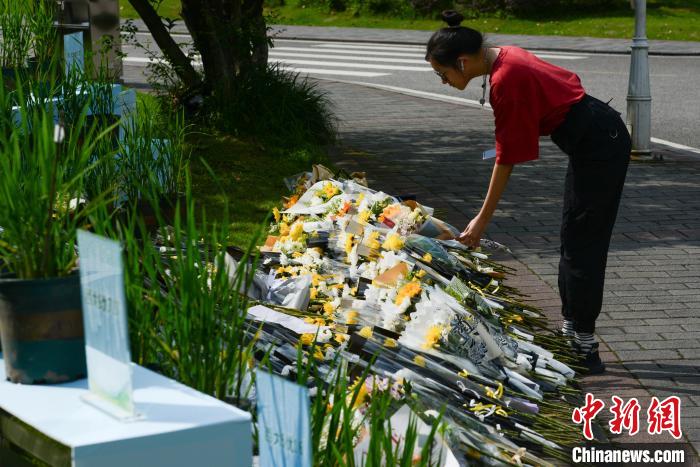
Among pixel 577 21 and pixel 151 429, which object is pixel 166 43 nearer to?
pixel 151 429

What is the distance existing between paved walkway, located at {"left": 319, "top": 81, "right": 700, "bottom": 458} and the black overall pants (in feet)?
1.17

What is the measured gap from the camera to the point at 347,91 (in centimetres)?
1655

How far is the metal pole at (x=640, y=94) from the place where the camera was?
34.5 feet

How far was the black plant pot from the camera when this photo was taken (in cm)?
250

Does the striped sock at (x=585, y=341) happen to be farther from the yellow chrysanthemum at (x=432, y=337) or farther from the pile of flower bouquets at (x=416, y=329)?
the yellow chrysanthemum at (x=432, y=337)

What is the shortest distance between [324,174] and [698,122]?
787cm

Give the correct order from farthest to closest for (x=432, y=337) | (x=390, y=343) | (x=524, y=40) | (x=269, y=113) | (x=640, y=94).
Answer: (x=524, y=40) < (x=640, y=94) < (x=269, y=113) < (x=432, y=337) < (x=390, y=343)

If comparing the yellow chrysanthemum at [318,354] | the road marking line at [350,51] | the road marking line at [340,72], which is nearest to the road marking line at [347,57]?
the road marking line at [350,51]

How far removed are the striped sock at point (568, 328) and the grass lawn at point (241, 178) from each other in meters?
2.48

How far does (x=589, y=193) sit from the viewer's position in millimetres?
5074

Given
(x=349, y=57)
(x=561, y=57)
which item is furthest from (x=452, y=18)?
(x=349, y=57)

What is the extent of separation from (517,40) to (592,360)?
65.1 ft

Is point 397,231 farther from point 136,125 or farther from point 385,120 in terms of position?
point 385,120

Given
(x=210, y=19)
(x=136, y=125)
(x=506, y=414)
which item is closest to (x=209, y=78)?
(x=210, y=19)
